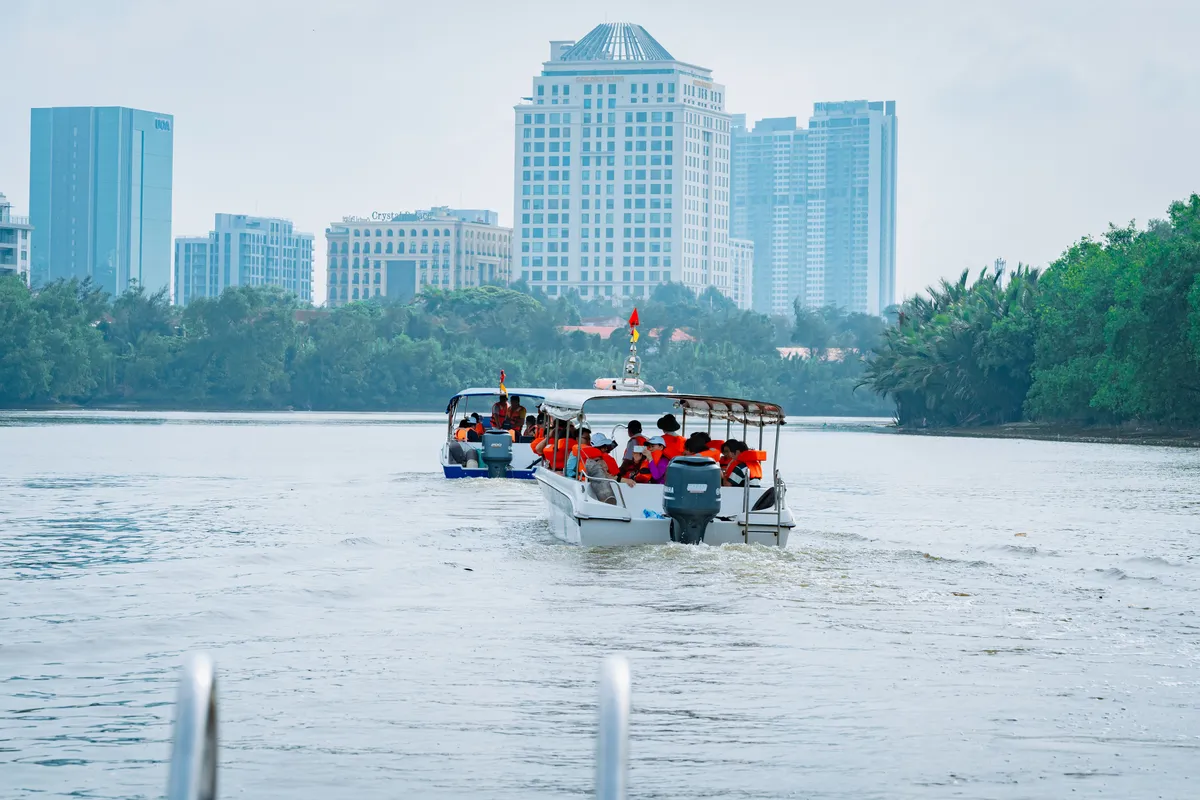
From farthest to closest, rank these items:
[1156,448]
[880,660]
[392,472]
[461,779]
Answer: [1156,448]
[392,472]
[880,660]
[461,779]

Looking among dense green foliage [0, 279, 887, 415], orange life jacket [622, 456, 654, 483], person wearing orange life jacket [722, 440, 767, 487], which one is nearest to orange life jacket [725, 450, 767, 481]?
person wearing orange life jacket [722, 440, 767, 487]

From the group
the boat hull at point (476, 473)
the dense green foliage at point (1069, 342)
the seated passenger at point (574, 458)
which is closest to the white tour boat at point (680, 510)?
the seated passenger at point (574, 458)

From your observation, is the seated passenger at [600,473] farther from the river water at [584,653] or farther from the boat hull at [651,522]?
the river water at [584,653]

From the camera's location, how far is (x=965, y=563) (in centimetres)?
2441

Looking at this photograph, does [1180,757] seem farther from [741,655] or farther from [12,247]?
[12,247]

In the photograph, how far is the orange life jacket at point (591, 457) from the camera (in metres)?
24.4

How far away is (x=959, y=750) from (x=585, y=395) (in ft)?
48.9

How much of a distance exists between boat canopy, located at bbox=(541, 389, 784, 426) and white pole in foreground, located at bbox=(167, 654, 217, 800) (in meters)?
18.3

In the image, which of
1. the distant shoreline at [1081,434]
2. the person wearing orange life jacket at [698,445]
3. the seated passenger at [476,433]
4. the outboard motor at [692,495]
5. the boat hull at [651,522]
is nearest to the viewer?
the outboard motor at [692,495]

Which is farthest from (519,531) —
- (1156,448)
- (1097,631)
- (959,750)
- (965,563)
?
(1156,448)

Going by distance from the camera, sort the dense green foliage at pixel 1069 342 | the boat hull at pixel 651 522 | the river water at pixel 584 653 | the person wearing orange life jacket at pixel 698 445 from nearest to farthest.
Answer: the river water at pixel 584 653 < the boat hull at pixel 651 522 < the person wearing orange life jacket at pixel 698 445 < the dense green foliage at pixel 1069 342

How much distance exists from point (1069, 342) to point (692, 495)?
71490mm

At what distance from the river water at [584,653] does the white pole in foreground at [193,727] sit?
13.7 feet

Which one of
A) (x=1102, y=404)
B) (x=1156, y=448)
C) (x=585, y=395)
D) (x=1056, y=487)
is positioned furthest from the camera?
(x=1102, y=404)
